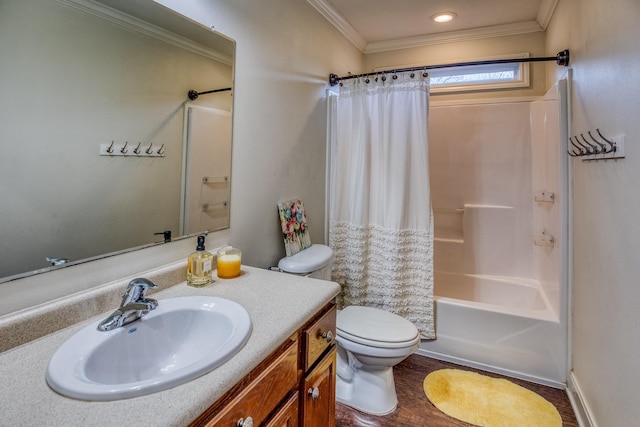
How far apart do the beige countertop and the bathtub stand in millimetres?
1441

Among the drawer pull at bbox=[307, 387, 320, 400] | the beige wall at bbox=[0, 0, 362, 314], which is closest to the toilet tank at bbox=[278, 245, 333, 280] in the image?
the beige wall at bbox=[0, 0, 362, 314]

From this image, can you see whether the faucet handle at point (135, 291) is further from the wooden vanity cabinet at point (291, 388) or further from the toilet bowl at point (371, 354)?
the toilet bowl at point (371, 354)

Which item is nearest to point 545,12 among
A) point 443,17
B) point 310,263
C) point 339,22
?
point 443,17

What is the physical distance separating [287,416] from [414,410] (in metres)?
1.12

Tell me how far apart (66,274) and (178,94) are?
728mm

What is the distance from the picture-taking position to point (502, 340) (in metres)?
1.98

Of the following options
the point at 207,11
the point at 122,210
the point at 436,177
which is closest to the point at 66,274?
the point at 122,210

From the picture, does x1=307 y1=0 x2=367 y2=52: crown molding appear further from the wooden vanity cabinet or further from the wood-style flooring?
the wood-style flooring

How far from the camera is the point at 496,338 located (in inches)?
78.3

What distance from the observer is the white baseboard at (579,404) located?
1501 mm

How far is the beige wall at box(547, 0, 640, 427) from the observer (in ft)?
3.65

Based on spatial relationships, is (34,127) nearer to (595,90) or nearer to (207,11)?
(207,11)

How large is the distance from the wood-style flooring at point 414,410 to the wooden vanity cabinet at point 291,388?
54cm

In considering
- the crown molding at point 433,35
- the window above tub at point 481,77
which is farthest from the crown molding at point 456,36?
the window above tub at point 481,77
